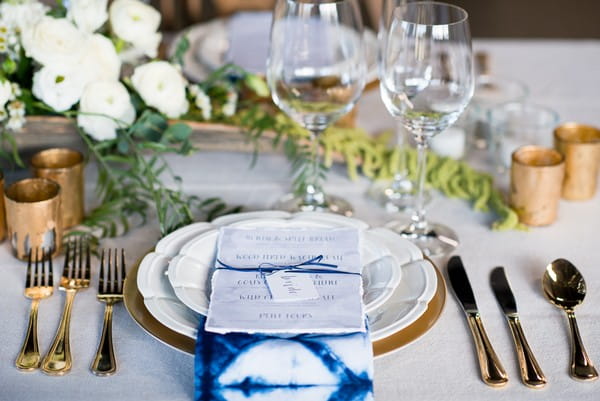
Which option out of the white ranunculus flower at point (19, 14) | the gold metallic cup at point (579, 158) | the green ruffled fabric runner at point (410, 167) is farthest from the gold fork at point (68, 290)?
the gold metallic cup at point (579, 158)

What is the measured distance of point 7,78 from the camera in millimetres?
1220

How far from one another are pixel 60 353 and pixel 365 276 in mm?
356

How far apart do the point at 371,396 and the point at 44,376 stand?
34cm

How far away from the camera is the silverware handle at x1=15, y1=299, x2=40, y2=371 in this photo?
0.85 m

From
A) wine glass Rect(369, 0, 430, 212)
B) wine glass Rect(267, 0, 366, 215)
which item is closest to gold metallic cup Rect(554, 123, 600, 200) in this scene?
wine glass Rect(369, 0, 430, 212)

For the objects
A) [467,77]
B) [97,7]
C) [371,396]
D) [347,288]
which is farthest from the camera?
[97,7]

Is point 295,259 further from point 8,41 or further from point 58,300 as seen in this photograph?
point 8,41

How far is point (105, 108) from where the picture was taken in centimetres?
117

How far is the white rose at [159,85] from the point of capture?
47.4 inches

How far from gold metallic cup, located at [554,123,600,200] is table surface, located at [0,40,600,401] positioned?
0.02 m

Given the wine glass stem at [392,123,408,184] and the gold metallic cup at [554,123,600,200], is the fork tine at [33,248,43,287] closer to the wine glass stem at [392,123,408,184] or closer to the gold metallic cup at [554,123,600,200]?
the wine glass stem at [392,123,408,184]

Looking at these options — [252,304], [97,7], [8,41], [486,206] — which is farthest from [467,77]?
[8,41]

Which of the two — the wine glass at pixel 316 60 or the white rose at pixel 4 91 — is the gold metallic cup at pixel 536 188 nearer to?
the wine glass at pixel 316 60

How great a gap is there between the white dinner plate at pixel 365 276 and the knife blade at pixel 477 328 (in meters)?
0.06
